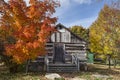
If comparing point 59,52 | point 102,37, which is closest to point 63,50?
point 59,52

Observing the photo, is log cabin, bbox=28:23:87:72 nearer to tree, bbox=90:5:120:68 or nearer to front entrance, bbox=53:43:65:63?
front entrance, bbox=53:43:65:63

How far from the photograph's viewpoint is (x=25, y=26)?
73.5 ft

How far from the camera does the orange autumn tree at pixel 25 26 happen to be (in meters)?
22.0

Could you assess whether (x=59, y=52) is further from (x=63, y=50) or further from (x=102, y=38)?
(x=102, y=38)

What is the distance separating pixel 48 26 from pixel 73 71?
A: 6.64 metres

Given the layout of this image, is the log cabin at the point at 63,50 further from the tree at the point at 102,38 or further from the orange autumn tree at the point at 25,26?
the orange autumn tree at the point at 25,26

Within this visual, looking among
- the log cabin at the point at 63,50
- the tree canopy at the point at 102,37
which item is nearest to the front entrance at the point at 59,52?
the log cabin at the point at 63,50

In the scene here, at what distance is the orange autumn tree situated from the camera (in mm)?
21984

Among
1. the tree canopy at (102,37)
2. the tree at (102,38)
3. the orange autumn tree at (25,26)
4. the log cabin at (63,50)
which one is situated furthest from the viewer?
the tree at (102,38)

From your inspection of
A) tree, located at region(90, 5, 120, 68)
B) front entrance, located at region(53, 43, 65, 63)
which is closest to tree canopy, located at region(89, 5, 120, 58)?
tree, located at region(90, 5, 120, 68)

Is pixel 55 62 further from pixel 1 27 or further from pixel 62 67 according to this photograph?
pixel 1 27

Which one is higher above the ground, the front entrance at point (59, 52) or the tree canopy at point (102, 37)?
the tree canopy at point (102, 37)

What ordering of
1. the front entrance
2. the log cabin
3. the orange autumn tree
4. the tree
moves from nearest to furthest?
the orange autumn tree < the log cabin < the front entrance < the tree

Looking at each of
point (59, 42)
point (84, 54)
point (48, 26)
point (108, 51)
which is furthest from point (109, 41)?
point (48, 26)
